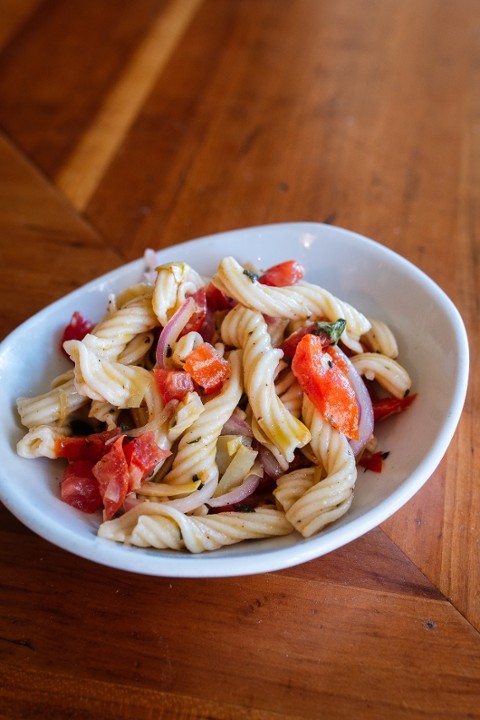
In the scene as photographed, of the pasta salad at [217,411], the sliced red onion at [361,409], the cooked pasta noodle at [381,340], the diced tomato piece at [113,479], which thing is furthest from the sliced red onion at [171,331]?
the cooked pasta noodle at [381,340]

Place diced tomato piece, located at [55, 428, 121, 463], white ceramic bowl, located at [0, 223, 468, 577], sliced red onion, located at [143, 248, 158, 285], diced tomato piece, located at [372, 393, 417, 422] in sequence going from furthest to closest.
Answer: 1. sliced red onion, located at [143, 248, 158, 285]
2. diced tomato piece, located at [372, 393, 417, 422]
3. diced tomato piece, located at [55, 428, 121, 463]
4. white ceramic bowl, located at [0, 223, 468, 577]

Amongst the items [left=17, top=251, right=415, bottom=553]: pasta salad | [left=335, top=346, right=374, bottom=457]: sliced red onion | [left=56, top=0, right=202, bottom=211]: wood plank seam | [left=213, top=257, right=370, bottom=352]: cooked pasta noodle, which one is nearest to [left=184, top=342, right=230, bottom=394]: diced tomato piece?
[left=17, top=251, right=415, bottom=553]: pasta salad

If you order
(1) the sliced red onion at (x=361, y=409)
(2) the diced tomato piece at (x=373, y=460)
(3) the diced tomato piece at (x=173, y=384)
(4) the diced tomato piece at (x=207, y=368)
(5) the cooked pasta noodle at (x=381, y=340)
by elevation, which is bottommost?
(2) the diced tomato piece at (x=373, y=460)


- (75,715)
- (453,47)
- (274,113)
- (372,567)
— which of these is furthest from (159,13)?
(75,715)

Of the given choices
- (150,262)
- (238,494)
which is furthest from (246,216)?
(238,494)

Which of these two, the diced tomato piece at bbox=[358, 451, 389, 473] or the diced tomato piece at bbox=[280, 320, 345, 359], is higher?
the diced tomato piece at bbox=[280, 320, 345, 359]

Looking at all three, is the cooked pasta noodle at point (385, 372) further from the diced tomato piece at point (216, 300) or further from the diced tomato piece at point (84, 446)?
the diced tomato piece at point (84, 446)

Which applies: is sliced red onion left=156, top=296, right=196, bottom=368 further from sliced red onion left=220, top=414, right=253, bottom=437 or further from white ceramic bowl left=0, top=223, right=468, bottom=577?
white ceramic bowl left=0, top=223, right=468, bottom=577

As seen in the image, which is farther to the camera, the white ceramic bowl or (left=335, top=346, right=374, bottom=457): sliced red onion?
(left=335, top=346, right=374, bottom=457): sliced red onion
